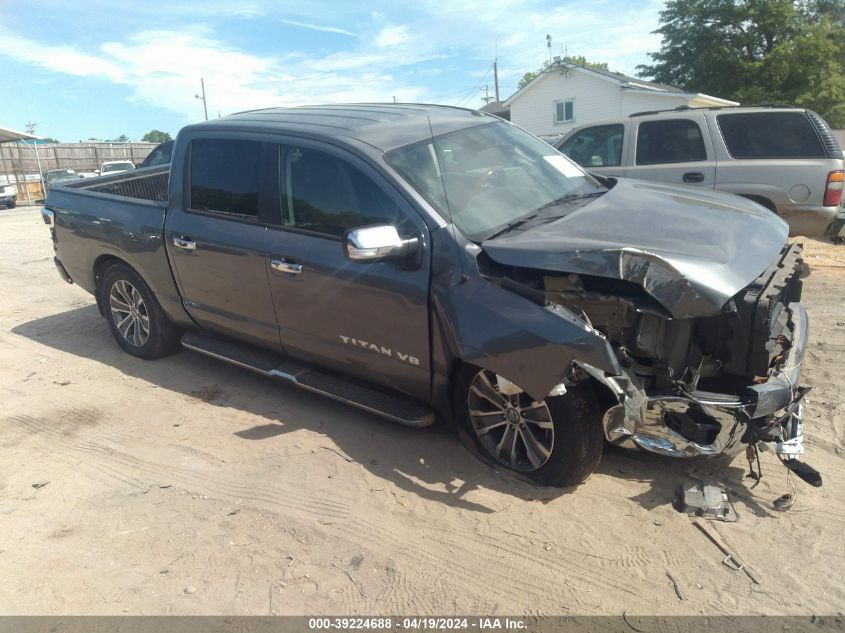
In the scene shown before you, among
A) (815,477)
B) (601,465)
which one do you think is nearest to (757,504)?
(815,477)

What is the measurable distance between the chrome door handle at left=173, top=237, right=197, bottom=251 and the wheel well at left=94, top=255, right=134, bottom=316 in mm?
1020

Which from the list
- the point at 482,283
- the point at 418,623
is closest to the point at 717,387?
the point at 482,283

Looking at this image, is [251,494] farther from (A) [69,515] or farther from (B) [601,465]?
(B) [601,465]

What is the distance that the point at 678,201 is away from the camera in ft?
13.1

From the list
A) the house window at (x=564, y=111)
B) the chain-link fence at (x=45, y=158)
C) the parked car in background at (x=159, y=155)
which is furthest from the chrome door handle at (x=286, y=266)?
the house window at (x=564, y=111)

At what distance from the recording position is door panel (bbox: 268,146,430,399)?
3.61 meters

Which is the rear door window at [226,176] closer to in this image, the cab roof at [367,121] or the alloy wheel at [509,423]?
the cab roof at [367,121]

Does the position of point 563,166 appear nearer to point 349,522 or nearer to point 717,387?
point 717,387

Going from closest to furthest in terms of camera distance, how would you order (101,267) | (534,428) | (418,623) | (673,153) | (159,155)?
(418,623) → (534,428) → (101,267) → (673,153) → (159,155)

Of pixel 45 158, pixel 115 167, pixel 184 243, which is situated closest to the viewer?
pixel 184 243

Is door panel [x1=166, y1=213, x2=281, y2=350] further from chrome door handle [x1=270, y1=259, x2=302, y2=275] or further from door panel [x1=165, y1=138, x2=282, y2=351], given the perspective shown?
chrome door handle [x1=270, y1=259, x2=302, y2=275]

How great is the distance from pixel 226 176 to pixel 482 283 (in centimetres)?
223

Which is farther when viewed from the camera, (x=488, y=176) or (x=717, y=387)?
(x=488, y=176)

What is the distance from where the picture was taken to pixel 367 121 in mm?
4203
